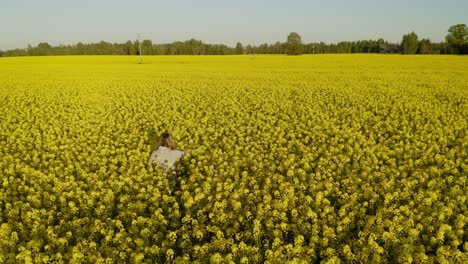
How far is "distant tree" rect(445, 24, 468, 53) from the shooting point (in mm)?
84875

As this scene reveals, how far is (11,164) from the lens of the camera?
11.8 meters

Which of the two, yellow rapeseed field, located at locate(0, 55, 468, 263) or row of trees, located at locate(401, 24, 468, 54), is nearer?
yellow rapeseed field, located at locate(0, 55, 468, 263)

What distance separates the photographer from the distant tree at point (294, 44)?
8572 cm

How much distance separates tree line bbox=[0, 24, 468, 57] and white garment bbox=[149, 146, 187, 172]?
77.1 m

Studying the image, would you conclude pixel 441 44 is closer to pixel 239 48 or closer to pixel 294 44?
pixel 294 44

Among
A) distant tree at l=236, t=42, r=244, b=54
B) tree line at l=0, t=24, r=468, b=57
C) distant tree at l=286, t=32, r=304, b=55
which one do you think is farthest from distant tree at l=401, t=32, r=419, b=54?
distant tree at l=236, t=42, r=244, b=54

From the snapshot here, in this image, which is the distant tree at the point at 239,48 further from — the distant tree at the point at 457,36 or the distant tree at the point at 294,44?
the distant tree at the point at 457,36

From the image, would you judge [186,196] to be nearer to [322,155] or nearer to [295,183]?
[295,183]

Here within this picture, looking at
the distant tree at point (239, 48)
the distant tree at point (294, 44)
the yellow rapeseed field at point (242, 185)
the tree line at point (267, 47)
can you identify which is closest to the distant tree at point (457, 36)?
the tree line at point (267, 47)

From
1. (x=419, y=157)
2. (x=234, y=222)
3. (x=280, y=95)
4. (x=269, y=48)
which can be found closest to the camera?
(x=234, y=222)

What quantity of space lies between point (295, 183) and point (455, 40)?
3637 inches

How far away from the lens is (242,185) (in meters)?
9.56

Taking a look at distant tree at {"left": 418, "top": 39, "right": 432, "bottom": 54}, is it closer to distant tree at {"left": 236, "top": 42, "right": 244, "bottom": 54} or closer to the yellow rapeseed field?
distant tree at {"left": 236, "top": 42, "right": 244, "bottom": 54}

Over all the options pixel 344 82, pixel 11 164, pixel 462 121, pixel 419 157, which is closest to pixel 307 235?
pixel 419 157
